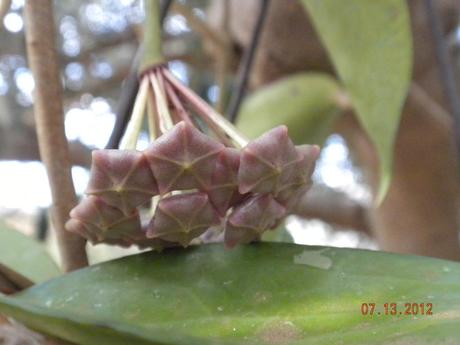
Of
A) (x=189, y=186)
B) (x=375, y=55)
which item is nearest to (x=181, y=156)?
(x=189, y=186)

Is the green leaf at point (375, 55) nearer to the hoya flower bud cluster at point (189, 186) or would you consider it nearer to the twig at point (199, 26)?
the hoya flower bud cluster at point (189, 186)

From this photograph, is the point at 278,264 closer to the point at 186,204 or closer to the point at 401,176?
the point at 186,204

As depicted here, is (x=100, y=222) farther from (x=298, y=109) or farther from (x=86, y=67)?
(x=86, y=67)

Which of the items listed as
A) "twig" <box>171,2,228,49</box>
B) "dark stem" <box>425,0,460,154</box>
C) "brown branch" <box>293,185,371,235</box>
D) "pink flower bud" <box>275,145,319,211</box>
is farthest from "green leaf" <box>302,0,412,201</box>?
"brown branch" <box>293,185,371,235</box>

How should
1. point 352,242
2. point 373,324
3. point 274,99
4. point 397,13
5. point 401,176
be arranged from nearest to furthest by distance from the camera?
point 373,324 < point 397,13 < point 274,99 < point 401,176 < point 352,242

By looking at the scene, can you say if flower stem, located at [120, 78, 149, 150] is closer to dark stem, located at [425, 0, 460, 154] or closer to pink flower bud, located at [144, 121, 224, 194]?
pink flower bud, located at [144, 121, 224, 194]

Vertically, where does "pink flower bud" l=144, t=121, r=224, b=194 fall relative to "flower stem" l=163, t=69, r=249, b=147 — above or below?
below

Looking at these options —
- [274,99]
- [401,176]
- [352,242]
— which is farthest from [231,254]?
[352,242]

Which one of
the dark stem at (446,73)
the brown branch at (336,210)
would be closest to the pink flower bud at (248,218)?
the dark stem at (446,73)
